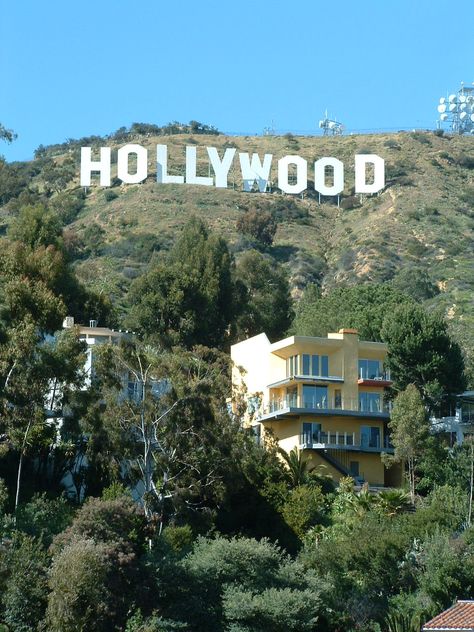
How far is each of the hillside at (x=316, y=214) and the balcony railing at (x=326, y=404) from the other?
29.6 meters

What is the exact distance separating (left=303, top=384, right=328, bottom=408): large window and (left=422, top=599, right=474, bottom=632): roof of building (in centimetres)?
1957

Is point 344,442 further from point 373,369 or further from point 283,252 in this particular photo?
point 283,252

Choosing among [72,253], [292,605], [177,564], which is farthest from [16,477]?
[72,253]

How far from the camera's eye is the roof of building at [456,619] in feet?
128

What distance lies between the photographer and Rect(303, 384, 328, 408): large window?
2334 inches

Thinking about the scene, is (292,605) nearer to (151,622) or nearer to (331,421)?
(151,622)

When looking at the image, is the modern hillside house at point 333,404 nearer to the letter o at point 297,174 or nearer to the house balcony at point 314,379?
the house balcony at point 314,379

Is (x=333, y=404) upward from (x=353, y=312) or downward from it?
downward

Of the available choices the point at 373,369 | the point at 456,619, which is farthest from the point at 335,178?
the point at 456,619

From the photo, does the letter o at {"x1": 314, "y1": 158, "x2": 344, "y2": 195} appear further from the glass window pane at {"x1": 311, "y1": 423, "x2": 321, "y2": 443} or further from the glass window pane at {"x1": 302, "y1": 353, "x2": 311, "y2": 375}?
the glass window pane at {"x1": 311, "y1": 423, "x2": 321, "y2": 443}

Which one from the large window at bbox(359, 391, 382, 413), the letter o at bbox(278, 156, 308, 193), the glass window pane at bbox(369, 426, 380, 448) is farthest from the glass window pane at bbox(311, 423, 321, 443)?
the letter o at bbox(278, 156, 308, 193)

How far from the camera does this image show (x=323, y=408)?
194ft

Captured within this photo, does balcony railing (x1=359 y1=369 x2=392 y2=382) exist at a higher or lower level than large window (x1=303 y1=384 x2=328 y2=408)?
higher

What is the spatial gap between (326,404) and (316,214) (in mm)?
66782
